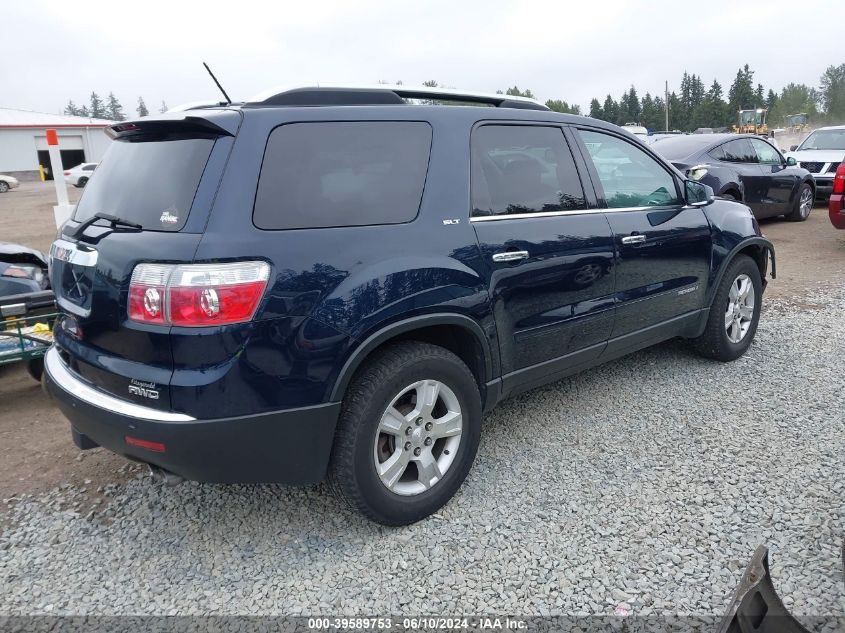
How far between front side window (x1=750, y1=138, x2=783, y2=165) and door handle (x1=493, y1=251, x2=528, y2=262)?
958cm

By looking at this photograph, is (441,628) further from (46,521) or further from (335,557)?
(46,521)

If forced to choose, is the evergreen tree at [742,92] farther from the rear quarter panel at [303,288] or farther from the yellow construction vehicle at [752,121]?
the rear quarter panel at [303,288]

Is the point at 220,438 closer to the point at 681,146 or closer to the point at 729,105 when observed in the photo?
the point at 681,146

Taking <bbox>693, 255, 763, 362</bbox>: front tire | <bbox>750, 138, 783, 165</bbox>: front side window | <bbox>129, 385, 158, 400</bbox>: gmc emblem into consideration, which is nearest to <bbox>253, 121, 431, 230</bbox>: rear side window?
<bbox>129, 385, 158, 400</bbox>: gmc emblem

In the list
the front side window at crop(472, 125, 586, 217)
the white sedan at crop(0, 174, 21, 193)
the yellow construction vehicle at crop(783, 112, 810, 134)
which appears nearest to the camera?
the front side window at crop(472, 125, 586, 217)

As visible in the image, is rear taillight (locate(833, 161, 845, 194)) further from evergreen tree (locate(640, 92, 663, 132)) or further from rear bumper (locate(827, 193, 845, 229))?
evergreen tree (locate(640, 92, 663, 132))

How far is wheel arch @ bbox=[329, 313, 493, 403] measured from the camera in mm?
2680

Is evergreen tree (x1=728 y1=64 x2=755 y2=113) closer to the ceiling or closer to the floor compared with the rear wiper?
closer to the ceiling

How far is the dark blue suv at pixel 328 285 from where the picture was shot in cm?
247

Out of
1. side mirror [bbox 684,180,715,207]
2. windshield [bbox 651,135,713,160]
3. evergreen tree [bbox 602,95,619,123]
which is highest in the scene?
evergreen tree [bbox 602,95,619,123]

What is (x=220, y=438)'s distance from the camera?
2490 millimetres

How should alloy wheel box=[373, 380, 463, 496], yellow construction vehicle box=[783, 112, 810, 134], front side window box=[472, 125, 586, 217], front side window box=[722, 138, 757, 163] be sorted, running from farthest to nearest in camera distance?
yellow construction vehicle box=[783, 112, 810, 134]
front side window box=[722, 138, 757, 163]
front side window box=[472, 125, 586, 217]
alloy wheel box=[373, 380, 463, 496]

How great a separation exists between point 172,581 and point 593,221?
277 cm

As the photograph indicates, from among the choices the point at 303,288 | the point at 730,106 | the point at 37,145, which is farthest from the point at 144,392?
the point at 730,106
